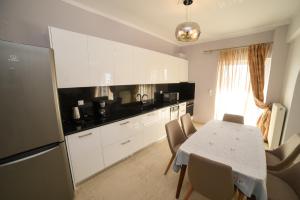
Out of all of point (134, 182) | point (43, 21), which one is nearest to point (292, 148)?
point (134, 182)

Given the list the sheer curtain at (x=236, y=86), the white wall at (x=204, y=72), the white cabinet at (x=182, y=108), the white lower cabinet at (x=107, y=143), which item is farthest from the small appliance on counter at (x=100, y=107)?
the sheer curtain at (x=236, y=86)

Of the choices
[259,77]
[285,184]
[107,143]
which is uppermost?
[259,77]

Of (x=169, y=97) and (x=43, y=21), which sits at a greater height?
(x=43, y=21)

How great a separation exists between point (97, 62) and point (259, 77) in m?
3.60

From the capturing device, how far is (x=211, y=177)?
3.64 feet

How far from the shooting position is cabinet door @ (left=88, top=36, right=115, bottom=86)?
190 cm

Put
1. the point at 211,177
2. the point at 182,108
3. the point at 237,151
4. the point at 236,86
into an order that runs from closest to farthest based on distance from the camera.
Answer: the point at 211,177 < the point at 237,151 < the point at 236,86 < the point at 182,108

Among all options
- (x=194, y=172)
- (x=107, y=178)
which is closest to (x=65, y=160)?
(x=107, y=178)

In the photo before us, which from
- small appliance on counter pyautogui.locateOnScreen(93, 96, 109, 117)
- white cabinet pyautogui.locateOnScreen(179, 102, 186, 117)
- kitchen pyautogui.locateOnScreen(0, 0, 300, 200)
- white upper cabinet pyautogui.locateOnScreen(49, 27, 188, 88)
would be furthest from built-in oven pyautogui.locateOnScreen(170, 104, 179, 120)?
small appliance on counter pyautogui.locateOnScreen(93, 96, 109, 117)

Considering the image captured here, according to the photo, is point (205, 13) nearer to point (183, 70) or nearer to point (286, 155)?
point (183, 70)

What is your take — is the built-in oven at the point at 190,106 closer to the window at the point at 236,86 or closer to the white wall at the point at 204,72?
the white wall at the point at 204,72

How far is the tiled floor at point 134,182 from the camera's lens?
1.68 meters

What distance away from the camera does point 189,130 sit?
239 centimetres

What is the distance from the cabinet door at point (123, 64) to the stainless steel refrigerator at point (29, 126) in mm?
1071
